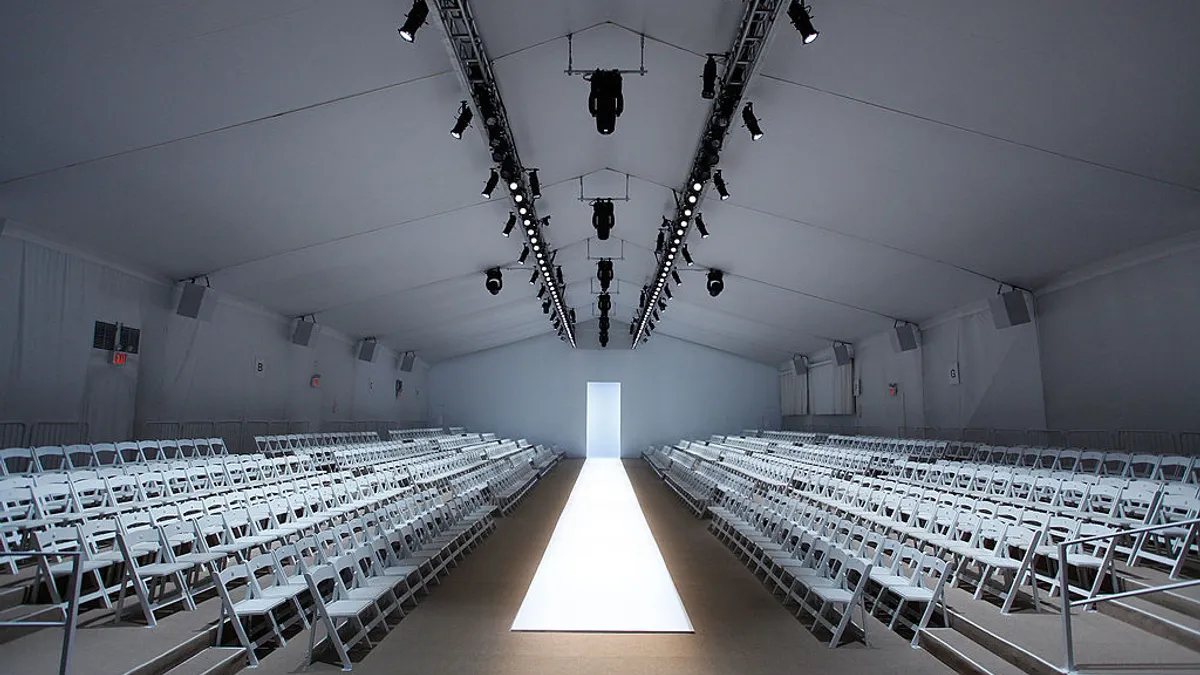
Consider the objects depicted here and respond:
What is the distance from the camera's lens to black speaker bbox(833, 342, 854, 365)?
18.2 meters

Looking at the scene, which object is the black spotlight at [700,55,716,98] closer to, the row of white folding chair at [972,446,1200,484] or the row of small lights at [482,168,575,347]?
the row of small lights at [482,168,575,347]

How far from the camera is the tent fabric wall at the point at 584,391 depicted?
2427 centimetres

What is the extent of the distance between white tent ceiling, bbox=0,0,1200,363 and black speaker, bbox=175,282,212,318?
0.69 meters

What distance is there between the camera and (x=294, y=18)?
5.57 metres

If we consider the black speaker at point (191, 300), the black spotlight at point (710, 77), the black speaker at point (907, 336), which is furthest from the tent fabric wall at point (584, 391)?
the black spotlight at point (710, 77)

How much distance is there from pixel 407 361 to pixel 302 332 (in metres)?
7.58

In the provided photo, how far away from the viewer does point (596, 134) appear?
9242mm

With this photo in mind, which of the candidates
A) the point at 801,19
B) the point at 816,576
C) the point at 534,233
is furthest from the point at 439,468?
the point at 801,19

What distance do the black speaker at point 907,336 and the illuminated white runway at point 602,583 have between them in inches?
307

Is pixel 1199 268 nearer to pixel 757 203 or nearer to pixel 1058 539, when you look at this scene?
pixel 1058 539

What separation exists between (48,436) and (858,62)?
9.83m

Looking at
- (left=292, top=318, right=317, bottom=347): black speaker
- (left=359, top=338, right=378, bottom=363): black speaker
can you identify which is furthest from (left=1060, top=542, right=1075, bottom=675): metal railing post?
(left=359, top=338, right=378, bottom=363): black speaker

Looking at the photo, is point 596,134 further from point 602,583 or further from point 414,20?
point 602,583

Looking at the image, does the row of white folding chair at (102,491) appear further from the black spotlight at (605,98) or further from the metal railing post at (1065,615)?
the metal railing post at (1065,615)
